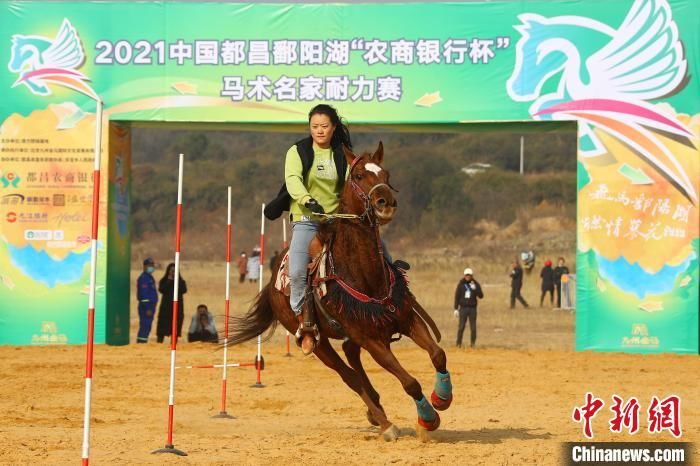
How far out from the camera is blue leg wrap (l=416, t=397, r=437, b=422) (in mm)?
10352

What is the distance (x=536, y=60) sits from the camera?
21.7 meters

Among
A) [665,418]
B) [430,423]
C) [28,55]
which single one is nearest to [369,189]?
[430,423]

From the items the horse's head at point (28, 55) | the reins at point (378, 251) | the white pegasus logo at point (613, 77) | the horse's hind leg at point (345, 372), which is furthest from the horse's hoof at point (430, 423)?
the horse's head at point (28, 55)

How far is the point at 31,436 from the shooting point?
1117 cm

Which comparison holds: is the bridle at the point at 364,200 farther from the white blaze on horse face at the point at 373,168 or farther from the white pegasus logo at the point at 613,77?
the white pegasus logo at the point at 613,77

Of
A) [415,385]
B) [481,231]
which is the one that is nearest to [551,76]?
[415,385]

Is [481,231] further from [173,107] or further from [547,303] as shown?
[173,107]

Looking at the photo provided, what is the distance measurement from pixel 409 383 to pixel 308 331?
1127 millimetres

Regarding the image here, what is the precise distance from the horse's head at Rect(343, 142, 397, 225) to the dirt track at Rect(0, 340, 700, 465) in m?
2.13

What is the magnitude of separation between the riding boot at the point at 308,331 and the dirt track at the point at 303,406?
35.8 inches

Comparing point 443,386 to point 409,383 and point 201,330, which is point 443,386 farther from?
point 201,330

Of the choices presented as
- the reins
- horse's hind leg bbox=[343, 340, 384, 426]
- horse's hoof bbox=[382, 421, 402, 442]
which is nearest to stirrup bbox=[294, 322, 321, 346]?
the reins

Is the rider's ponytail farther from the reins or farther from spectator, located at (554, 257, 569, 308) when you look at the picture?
spectator, located at (554, 257, 569, 308)

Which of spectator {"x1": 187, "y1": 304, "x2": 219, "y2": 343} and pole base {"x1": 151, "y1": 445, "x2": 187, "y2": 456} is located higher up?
spectator {"x1": 187, "y1": 304, "x2": 219, "y2": 343}
